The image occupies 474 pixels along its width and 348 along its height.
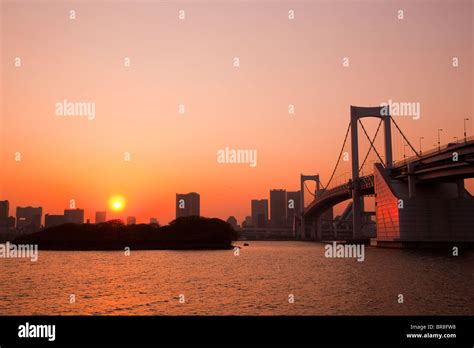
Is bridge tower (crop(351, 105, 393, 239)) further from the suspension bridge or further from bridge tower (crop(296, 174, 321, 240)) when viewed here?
bridge tower (crop(296, 174, 321, 240))

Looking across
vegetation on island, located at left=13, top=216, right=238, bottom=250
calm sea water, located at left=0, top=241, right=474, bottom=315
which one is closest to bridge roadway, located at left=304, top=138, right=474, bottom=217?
calm sea water, located at left=0, top=241, right=474, bottom=315

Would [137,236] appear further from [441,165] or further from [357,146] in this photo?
[441,165]

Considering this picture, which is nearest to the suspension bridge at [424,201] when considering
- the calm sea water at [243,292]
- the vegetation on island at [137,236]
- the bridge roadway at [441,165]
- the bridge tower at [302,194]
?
the bridge roadway at [441,165]

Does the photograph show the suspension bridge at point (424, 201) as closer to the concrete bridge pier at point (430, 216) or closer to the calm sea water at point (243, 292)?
the concrete bridge pier at point (430, 216)
